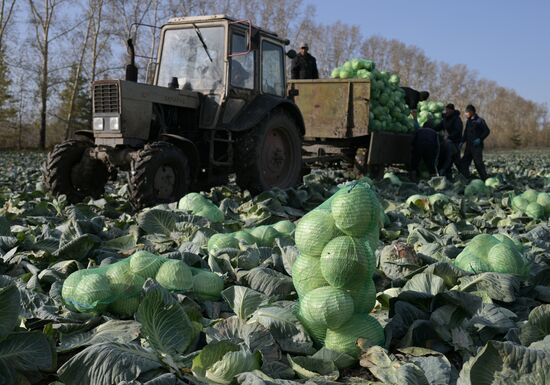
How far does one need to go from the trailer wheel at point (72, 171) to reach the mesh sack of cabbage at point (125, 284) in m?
5.48

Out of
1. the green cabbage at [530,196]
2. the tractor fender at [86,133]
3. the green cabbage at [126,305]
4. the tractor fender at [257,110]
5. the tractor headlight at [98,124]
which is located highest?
the tractor fender at [257,110]

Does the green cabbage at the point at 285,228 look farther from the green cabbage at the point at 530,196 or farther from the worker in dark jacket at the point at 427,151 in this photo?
the worker in dark jacket at the point at 427,151

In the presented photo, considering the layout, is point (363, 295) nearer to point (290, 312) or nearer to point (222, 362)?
point (290, 312)

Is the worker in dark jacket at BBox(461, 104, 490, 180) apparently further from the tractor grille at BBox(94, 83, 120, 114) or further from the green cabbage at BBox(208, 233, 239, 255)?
the green cabbage at BBox(208, 233, 239, 255)

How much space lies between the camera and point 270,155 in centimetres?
902

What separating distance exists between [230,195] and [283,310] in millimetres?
6070

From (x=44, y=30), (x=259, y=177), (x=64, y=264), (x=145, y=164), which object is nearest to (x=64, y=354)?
(x=64, y=264)

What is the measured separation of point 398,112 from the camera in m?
12.8

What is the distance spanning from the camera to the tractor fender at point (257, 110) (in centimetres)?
827

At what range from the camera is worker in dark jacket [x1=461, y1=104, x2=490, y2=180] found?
12.7 meters

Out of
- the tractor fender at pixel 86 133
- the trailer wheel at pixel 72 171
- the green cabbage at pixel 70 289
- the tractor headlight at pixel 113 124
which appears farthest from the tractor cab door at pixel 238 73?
the green cabbage at pixel 70 289

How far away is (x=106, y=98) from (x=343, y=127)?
5.56 m

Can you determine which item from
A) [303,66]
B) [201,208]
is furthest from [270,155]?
[303,66]

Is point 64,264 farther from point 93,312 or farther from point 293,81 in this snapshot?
point 293,81
